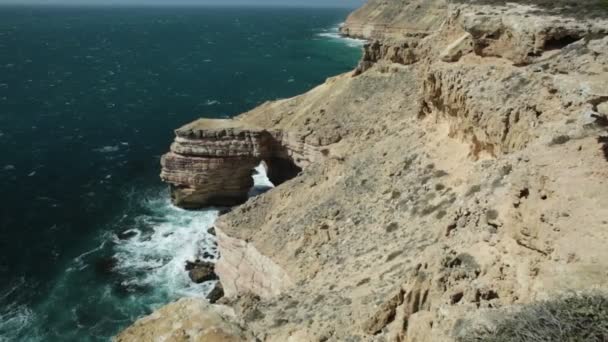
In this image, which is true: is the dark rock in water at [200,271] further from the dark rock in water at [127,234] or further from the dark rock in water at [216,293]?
the dark rock in water at [127,234]

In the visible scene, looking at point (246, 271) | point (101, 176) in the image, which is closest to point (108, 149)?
point (101, 176)

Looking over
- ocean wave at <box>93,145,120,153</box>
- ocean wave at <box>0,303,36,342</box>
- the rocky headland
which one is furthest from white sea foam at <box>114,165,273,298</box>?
ocean wave at <box>93,145,120,153</box>

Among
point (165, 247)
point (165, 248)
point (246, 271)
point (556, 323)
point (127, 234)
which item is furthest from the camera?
point (127, 234)

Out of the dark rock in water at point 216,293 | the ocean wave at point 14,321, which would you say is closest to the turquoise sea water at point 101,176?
the ocean wave at point 14,321

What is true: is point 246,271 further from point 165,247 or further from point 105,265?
point 105,265

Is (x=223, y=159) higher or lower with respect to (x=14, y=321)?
higher
